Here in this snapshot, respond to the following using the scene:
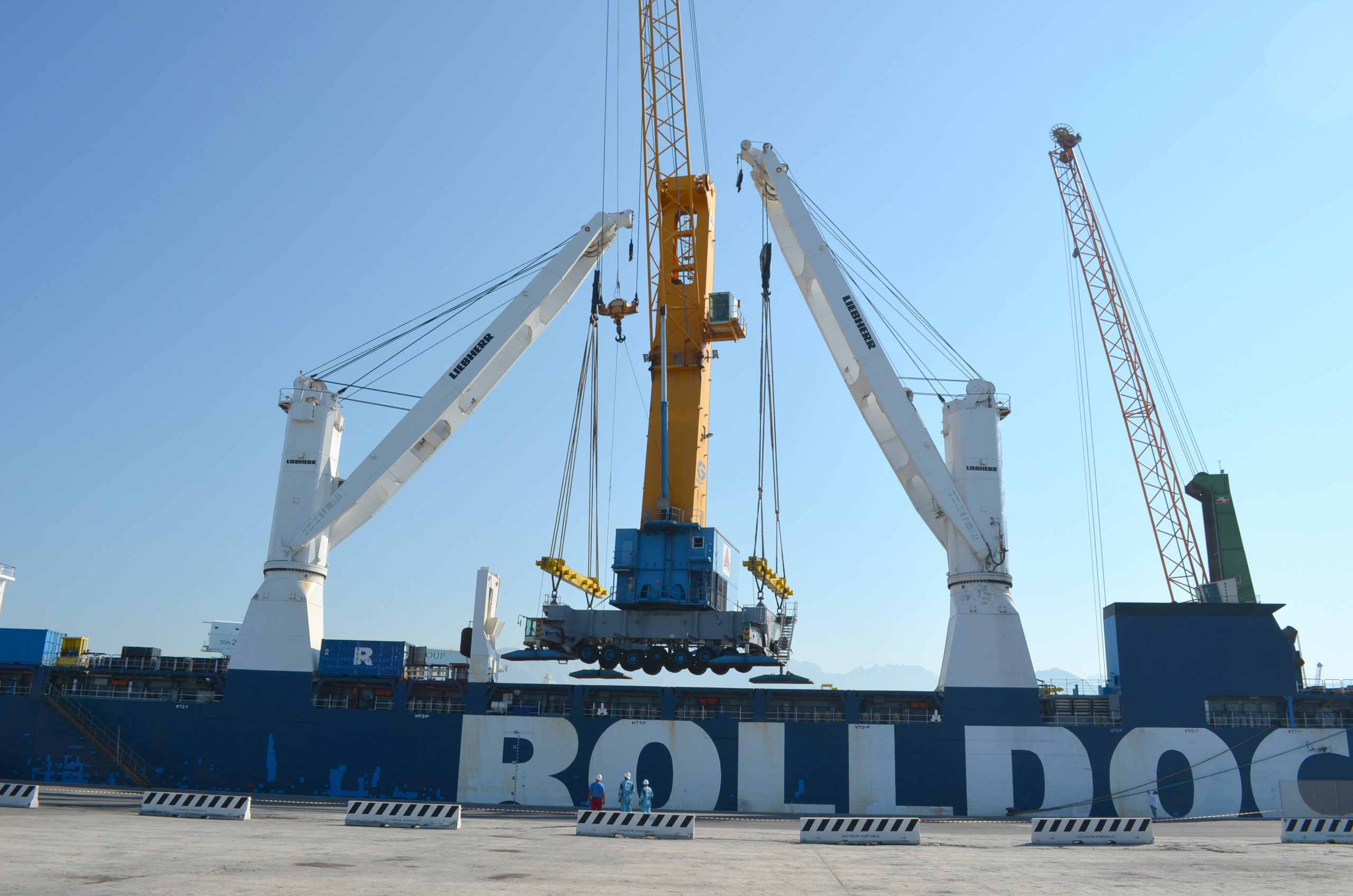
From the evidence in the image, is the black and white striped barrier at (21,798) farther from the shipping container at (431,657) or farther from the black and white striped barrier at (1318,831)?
the black and white striped barrier at (1318,831)

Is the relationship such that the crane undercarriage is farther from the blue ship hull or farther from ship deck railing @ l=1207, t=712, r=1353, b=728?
ship deck railing @ l=1207, t=712, r=1353, b=728

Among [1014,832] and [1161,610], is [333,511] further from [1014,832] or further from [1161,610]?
[1161,610]

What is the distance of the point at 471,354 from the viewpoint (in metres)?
42.0

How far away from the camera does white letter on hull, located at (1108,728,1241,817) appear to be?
3638 cm

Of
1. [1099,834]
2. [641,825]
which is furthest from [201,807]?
[1099,834]

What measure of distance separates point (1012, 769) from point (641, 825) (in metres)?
18.6

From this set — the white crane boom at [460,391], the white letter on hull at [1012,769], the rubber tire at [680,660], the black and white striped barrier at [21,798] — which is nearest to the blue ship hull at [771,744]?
the white letter on hull at [1012,769]

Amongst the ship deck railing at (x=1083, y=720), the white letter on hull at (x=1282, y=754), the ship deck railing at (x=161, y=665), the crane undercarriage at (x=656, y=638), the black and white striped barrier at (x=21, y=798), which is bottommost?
the black and white striped barrier at (x=21, y=798)

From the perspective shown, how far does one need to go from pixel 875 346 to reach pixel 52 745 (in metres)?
38.5

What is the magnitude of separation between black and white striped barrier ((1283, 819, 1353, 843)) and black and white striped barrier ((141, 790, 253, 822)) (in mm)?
28483

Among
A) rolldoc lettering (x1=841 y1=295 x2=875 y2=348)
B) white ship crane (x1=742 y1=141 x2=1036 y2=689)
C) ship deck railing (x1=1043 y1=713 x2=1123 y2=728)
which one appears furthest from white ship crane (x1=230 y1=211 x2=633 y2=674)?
ship deck railing (x1=1043 y1=713 x2=1123 y2=728)

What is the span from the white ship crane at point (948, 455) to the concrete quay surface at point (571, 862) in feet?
35.2

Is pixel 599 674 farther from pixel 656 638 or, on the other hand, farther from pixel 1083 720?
pixel 1083 720

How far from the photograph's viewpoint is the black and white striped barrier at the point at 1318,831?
25281mm
